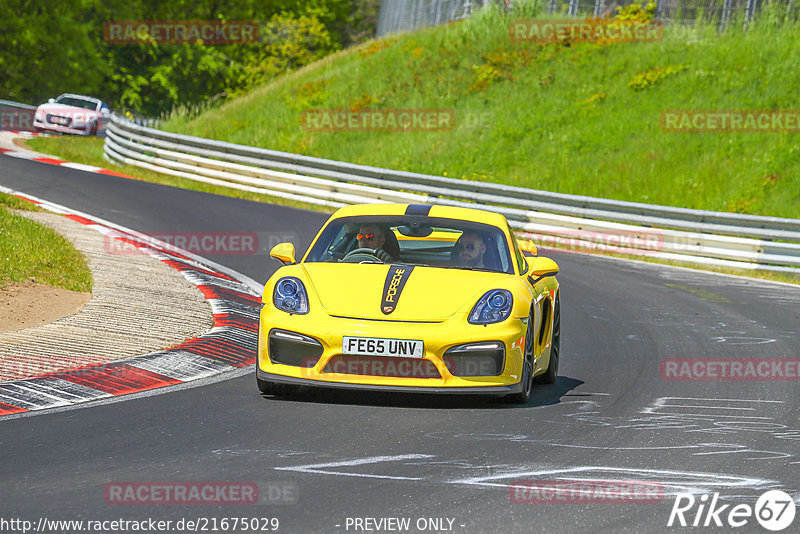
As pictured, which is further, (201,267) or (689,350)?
Answer: (201,267)

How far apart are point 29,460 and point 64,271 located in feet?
20.8

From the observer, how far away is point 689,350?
10.7 metres

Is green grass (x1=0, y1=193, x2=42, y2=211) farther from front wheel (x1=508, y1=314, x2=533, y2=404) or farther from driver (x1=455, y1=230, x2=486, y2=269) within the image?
front wheel (x1=508, y1=314, x2=533, y2=404)

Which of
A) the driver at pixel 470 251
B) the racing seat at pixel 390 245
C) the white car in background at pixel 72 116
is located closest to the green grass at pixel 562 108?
the white car in background at pixel 72 116

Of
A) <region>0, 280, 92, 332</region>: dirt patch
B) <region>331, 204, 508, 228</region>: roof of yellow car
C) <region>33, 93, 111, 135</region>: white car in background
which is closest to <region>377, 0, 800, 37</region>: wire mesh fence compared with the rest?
<region>33, 93, 111, 135</region>: white car in background

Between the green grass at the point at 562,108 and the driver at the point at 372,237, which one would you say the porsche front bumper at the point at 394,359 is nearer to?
the driver at the point at 372,237

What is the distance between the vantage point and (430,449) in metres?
6.15

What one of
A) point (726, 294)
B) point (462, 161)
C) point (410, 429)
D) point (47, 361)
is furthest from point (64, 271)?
point (462, 161)

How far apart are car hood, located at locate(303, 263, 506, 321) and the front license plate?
0.20 meters

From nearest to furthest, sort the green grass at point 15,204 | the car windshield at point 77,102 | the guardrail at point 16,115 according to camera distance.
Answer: the green grass at point 15,204 → the car windshield at point 77,102 → the guardrail at point 16,115

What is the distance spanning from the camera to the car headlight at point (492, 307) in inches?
289

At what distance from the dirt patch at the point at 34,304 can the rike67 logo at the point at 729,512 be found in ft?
19.7

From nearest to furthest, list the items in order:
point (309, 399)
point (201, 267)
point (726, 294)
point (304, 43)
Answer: point (309, 399) < point (201, 267) < point (726, 294) < point (304, 43)

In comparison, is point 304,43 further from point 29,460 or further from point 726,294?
point 29,460
